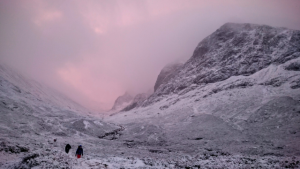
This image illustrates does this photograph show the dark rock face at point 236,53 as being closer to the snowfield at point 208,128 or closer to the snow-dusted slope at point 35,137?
the snowfield at point 208,128

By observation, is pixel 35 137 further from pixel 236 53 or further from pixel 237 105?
pixel 236 53

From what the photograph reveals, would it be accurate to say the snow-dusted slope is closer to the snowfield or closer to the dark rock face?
the snowfield

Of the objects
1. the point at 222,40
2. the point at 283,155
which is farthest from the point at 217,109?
the point at 222,40

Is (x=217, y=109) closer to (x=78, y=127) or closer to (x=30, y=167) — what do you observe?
(x=78, y=127)

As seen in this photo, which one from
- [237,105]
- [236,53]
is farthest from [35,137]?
[236,53]

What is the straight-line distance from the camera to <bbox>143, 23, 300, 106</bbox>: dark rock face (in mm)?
79062

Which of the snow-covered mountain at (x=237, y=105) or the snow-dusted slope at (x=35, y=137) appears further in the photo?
the snow-covered mountain at (x=237, y=105)

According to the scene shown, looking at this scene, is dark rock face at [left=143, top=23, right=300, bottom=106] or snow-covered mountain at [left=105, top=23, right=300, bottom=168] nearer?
snow-covered mountain at [left=105, top=23, right=300, bottom=168]

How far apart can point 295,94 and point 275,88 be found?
34.9 feet

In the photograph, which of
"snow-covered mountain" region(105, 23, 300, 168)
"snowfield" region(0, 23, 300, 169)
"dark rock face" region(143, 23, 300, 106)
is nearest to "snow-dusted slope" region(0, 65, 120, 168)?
"snowfield" region(0, 23, 300, 169)

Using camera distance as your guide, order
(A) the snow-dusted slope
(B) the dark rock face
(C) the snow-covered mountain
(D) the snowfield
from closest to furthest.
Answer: (A) the snow-dusted slope, (D) the snowfield, (C) the snow-covered mountain, (B) the dark rock face

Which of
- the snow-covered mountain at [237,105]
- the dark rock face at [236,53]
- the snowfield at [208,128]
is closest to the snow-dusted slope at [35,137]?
the snowfield at [208,128]

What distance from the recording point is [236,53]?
93.2 metres

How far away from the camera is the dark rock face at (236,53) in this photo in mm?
79062
